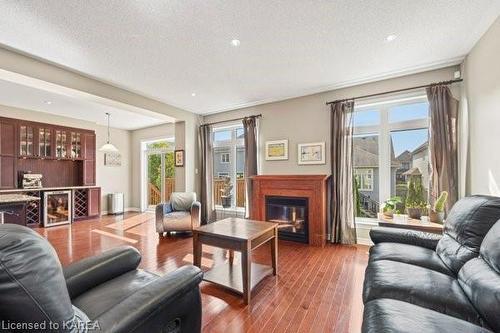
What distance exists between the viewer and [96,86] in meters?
3.50

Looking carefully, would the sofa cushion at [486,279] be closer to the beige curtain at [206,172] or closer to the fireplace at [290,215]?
the fireplace at [290,215]

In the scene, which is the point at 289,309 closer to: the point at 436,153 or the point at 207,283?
the point at 207,283

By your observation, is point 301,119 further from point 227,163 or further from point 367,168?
point 227,163

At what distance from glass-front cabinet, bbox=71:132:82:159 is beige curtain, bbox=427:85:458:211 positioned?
24.4 ft

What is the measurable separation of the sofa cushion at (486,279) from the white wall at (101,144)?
7416 mm

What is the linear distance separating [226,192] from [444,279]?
4.19m

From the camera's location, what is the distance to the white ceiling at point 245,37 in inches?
80.5

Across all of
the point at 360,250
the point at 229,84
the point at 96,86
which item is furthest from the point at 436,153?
the point at 96,86

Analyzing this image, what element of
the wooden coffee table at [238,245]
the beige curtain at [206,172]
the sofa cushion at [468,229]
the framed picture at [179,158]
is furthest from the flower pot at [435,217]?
the framed picture at [179,158]

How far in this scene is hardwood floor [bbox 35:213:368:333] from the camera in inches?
71.3

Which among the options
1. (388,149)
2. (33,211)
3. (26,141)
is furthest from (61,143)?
(388,149)

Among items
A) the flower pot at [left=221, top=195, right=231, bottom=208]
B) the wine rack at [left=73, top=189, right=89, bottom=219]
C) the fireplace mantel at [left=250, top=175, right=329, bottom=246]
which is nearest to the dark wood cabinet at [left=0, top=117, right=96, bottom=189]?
the wine rack at [left=73, top=189, right=89, bottom=219]

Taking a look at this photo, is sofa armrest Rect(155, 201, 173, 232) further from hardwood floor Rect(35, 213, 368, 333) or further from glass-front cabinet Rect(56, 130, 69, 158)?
glass-front cabinet Rect(56, 130, 69, 158)

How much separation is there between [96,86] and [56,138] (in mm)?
3163
